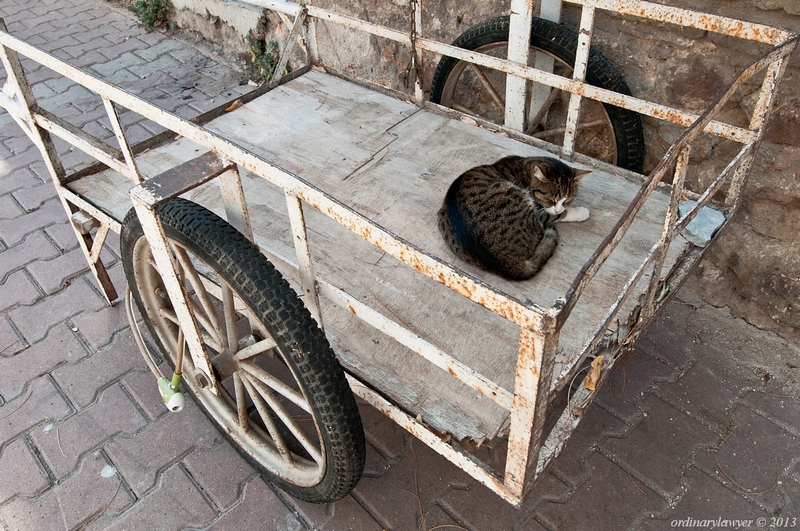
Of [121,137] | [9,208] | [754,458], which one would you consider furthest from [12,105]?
[754,458]

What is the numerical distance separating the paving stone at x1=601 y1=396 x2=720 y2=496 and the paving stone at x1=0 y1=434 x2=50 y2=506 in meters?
2.27

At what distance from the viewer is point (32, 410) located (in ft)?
8.64

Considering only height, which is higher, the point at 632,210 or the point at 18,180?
the point at 632,210

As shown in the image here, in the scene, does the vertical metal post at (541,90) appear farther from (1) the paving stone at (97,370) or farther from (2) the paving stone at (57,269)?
(2) the paving stone at (57,269)

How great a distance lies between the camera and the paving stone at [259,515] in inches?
87.9

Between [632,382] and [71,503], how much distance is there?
236cm

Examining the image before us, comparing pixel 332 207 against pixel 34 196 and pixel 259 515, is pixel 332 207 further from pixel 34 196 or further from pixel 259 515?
pixel 34 196

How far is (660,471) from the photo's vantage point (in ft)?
7.74

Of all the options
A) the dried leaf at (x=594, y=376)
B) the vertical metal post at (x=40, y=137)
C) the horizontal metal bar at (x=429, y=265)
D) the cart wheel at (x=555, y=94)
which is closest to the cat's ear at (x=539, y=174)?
the cart wheel at (x=555, y=94)

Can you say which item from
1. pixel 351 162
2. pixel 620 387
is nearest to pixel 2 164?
pixel 351 162

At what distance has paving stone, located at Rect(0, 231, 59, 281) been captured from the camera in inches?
131

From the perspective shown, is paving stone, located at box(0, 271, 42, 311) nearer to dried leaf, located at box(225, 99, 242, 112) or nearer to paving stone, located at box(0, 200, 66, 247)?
paving stone, located at box(0, 200, 66, 247)

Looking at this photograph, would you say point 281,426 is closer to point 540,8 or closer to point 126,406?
point 126,406

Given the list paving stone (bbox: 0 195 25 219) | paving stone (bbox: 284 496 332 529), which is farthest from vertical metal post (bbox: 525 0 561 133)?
paving stone (bbox: 0 195 25 219)
